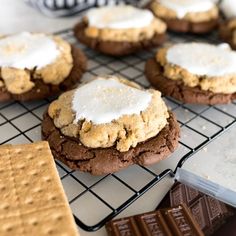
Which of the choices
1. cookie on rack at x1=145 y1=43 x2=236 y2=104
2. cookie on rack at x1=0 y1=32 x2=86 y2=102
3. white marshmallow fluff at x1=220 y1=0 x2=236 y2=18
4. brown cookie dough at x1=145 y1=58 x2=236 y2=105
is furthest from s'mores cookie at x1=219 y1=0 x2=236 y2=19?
cookie on rack at x1=0 y1=32 x2=86 y2=102

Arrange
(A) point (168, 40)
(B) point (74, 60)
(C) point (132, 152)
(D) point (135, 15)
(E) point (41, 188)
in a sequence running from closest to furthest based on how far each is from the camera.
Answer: (E) point (41, 188), (C) point (132, 152), (B) point (74, 60), (D) point (135, 15), (A) point (168, 40)

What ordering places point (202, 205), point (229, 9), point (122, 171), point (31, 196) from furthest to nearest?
point (229, 9), point (122, 171), point (202, 205), point (31, 196)

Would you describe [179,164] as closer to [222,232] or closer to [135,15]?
[222,232]

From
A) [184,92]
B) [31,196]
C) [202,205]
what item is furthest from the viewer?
[184,92]

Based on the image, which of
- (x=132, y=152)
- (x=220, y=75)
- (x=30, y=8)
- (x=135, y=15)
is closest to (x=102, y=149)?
A: (x=132, y=152)

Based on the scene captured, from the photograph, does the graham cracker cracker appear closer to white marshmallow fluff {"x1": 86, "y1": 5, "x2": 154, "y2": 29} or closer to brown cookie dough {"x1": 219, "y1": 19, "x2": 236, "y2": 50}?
white marshmallow fluff {"x1": 86, "y1": 5, "x2": 154, "y2": 29}

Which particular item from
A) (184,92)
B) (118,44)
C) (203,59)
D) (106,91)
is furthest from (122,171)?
(118,44)

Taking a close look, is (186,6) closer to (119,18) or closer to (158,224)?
(119,18)
